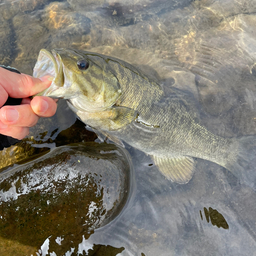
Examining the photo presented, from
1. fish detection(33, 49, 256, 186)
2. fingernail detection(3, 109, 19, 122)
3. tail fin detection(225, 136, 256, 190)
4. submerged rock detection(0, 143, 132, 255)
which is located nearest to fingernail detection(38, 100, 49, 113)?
fish detection(33, 49, 256, 186)

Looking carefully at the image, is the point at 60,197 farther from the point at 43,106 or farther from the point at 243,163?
the point at 243,163

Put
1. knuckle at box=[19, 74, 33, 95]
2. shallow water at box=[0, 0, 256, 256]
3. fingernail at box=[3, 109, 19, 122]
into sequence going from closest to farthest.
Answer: fingernail at box=[3, 109, 19, 122], knuckle at box=[19, 74, 33, 95], shallow water at box=[0, 0, 256, 256]

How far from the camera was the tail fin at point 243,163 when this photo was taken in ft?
10.5

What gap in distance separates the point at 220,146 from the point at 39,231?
281 centimetres

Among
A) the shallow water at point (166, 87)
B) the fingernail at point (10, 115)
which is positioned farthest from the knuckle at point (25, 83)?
the shallow water at point (166, 87)

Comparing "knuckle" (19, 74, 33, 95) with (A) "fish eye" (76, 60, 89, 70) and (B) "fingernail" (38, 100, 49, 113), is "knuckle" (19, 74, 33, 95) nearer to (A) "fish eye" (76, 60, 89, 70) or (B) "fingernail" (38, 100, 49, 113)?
(B) "fingernail" (38, 100, 49, 113)

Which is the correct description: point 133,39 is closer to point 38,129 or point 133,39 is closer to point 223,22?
point 223,22

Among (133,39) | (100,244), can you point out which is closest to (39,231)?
(100,244)

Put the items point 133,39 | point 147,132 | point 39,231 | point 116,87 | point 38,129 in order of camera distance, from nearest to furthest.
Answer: point 39,231 < point 116,87 < point 147,132 < point 38,129 < point 133,39

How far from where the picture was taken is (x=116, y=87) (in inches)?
106

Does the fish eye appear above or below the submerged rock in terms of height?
above

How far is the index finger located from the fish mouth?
0.24ft

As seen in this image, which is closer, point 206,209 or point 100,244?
point 100,244

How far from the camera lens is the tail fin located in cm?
319
